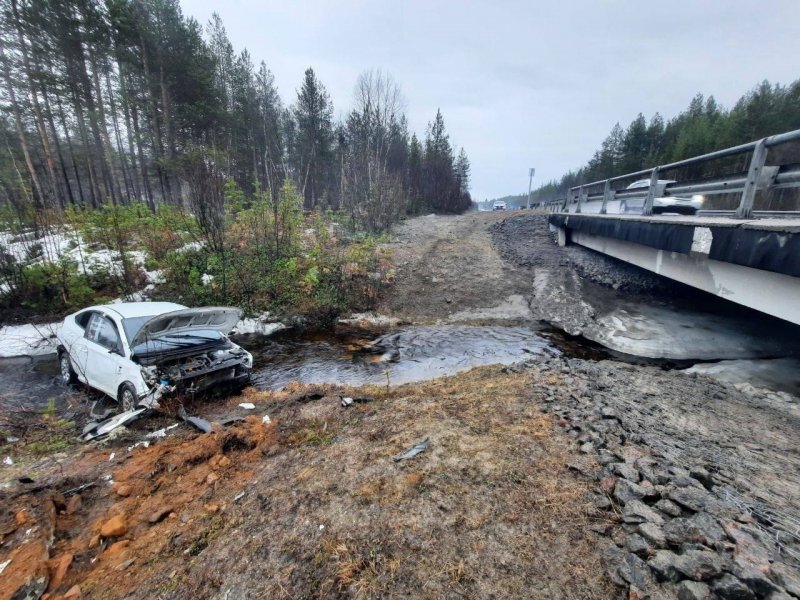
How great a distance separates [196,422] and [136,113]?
26.7 meters

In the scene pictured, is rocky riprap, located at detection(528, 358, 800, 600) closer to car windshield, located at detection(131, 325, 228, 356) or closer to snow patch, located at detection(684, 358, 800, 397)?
snow patch, located at detection(684, 358, 800, 397)

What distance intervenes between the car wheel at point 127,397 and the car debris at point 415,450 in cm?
454

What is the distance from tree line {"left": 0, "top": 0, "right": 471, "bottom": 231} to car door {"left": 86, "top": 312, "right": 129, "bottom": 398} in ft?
19.9

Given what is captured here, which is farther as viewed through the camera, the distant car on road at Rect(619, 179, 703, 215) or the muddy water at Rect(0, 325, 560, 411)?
the distant car on road at Rect(619, 179, 703, 215)

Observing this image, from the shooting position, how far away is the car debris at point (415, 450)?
3.68 meters

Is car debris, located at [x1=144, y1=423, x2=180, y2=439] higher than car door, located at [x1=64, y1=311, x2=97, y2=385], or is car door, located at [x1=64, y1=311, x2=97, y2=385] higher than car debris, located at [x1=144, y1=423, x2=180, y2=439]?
car door, located at [x1=64, y1=311, x2=97, y2=385]

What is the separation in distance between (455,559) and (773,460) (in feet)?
13.3

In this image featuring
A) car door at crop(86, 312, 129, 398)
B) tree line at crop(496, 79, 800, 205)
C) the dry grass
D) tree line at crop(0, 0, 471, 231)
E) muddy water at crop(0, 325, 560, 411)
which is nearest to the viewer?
the dry grass

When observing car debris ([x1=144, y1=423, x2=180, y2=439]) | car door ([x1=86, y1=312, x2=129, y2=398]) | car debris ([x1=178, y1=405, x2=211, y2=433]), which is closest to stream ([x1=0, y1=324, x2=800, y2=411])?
car door ([x1=86, y1=312, x2=129, y2=398])

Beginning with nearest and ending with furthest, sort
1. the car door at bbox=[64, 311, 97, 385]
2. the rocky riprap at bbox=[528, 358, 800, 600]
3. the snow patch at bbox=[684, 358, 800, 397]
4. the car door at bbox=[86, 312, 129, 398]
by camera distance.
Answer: the rocky riprap at bbox=[528, 358, 800, 600] → the car door at bbox=[86, 312, 129, 398] → the car door at bbox=[64, 311, 97, 385] → the snow patch at bbox=[684, 358, 800, 397]

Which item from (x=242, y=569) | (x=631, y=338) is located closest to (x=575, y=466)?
(x=242, y=569)

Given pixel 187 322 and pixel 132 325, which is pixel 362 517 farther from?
pixel 132 325

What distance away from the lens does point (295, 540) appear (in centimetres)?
265

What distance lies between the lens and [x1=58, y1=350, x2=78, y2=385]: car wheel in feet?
22.4
